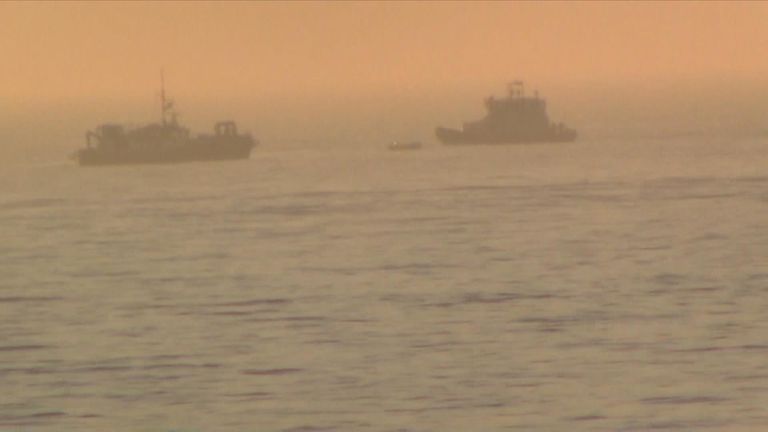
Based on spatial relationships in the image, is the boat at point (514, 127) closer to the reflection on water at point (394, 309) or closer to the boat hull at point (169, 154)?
the boat hull at point (169, 154)

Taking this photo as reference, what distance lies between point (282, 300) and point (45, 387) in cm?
1317

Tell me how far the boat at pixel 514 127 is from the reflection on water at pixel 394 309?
157ft

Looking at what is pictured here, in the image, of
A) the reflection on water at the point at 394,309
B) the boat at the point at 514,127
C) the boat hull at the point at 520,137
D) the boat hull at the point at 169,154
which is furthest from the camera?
the boat at the point at 514,127

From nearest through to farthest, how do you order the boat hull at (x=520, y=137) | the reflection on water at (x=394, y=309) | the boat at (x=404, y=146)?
the reflection on water at (x=394, y=309) < the boat at (x=404, y=146) < the boat hull at (x=520, y=137)

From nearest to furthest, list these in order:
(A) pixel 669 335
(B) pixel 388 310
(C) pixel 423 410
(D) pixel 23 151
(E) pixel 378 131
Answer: (C) pixel 423 410, (A) pixel 669 335, (B) pixel 388 310, (D) pixel 23 151, (E) pixel 378 131

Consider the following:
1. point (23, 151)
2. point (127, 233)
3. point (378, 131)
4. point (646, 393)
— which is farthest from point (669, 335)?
point (378, 131)

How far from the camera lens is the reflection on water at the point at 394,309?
33312mm

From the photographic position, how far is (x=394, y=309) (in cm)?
4638

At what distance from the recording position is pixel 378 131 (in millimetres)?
190375

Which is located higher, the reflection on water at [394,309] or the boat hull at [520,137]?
the reflection on water at [394,309]

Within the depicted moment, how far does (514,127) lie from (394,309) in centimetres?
9557

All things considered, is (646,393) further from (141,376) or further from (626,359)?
(141,376)

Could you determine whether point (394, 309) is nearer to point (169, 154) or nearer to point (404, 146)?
point (169, 154)

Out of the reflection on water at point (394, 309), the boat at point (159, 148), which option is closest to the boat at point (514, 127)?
the boat at point (159, 148)
